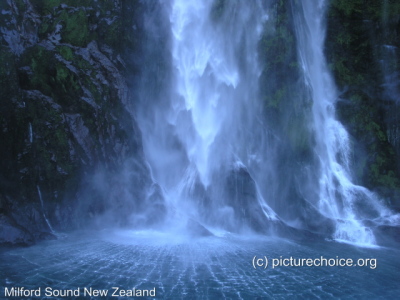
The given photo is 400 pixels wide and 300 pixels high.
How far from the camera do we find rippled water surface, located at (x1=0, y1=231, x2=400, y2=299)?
27.1 ft

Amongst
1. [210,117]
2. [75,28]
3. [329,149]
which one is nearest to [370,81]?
[329,149]

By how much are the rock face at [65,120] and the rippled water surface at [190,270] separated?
7.06 ft

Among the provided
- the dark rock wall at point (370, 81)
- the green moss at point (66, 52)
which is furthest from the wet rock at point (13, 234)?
the dark rock wall at point (370, 81)

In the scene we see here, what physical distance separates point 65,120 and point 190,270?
9.01 meters

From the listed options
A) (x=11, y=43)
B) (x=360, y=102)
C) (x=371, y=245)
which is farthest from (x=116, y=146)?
(x=360, y=102)

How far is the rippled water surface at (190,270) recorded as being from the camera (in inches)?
325

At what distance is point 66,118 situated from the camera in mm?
15148

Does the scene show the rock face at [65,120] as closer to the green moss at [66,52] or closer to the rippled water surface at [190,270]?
the green moss at [66,52]

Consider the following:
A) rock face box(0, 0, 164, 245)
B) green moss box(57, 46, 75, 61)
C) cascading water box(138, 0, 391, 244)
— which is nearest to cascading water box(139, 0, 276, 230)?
cascading water box(138, 0, 391, 244)

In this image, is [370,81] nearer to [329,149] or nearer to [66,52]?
[329,149]

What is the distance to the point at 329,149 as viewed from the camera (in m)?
19.2

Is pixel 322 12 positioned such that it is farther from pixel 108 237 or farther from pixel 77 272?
pixel 77 272

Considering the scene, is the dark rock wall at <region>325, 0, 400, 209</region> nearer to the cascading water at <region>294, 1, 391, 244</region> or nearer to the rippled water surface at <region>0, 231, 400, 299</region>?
the cascading water at <region>294, 1, 391, 244</region>

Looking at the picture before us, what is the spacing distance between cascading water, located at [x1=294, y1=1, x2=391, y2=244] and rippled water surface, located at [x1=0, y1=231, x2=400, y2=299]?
3.74 meters
